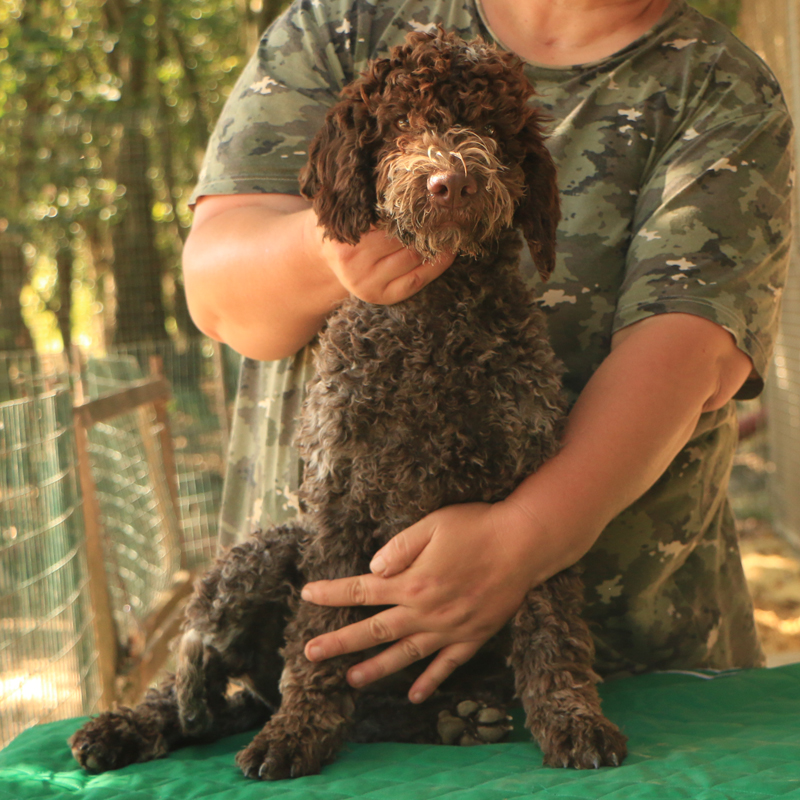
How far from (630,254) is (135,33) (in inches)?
413

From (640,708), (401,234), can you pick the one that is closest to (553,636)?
(640,708)

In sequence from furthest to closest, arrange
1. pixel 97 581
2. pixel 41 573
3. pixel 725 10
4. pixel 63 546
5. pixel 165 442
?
pixel 725 10 < pixel 165 442 < pixel 97 581 < pixel 63 546 < pixel 41 573

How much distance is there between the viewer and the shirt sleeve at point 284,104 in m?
1.93

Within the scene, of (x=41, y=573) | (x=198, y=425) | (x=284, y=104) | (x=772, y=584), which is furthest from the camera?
(x=198, y=425)

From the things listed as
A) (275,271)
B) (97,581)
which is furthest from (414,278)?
(97,581)

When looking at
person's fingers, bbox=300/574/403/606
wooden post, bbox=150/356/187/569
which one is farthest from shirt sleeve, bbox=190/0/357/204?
wooden post, bbox=150/356/187/569

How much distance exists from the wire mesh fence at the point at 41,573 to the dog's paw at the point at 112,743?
4.14 feet

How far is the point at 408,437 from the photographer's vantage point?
5.74 ft

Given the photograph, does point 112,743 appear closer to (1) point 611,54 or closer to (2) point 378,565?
(2) point 378,565

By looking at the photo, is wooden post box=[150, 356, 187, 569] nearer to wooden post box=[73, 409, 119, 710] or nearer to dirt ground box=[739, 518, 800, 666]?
wooden post box=[73, 409, 119, 710]

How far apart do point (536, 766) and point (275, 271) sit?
110cm

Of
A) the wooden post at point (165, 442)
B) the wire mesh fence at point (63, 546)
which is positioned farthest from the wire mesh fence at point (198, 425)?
the wire mesh fence at point (63, 546)

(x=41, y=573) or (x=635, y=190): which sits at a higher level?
(x=635, y=190)

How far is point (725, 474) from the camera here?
2.12 metres
